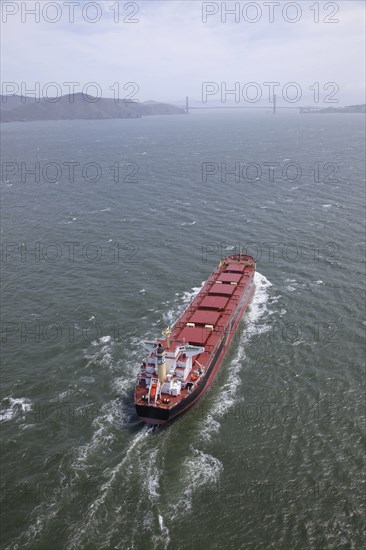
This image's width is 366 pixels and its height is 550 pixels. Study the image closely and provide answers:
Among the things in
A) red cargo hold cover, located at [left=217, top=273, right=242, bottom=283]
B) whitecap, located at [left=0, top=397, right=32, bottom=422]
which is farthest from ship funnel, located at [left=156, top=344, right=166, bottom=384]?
red cargo hold cover, located at [left=217, top=273, right=242, bottom=283]

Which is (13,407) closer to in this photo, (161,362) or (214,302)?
(161,362)

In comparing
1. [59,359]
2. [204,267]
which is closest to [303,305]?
[204,267]

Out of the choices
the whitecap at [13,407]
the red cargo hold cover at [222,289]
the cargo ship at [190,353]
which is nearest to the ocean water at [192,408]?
the whitecap at [13,407]

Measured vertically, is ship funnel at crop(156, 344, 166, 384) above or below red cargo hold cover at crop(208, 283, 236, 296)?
below

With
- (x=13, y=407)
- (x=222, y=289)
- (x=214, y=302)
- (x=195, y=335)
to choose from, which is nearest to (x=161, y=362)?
(x=195, y=335)

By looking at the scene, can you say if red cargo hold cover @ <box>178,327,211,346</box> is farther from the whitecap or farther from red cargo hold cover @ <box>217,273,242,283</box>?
the whitecap

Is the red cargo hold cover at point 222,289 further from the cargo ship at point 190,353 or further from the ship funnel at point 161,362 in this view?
the ship funnel at point 161,362

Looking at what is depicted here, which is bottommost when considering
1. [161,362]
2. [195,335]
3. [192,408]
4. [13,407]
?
[192,408]
